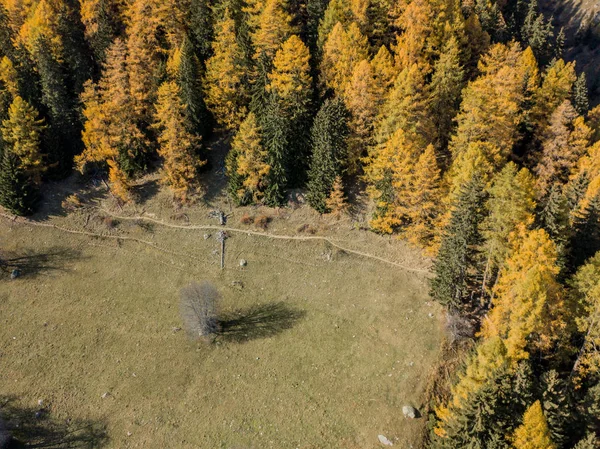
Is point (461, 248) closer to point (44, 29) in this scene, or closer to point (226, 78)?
point (226, 78)

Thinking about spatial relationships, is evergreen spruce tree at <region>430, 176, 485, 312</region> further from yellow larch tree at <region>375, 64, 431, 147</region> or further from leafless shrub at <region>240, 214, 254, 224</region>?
leafless shrub at <region>240, 214, 254, 224</region>

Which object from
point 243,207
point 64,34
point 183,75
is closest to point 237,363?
point 243,207

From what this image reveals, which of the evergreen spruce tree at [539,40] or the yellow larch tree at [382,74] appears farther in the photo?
the evergreen spruce tree at [539,40]

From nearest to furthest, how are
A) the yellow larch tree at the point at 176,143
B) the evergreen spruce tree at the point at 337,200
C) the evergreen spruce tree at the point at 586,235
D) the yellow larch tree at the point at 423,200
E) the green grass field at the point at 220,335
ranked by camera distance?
the green grass field at the point at 220,335, the evergreen spruce tree at the point at 586,235, the yellow larch tree at the point at 423,200, the evergreen spruce tree at the point at 337,200, the yellow larch tree at the point at 176,143

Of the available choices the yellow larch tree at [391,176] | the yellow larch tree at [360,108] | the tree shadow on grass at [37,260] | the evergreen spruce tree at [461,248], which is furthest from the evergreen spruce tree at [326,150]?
the tree shadow on grass at [37,260]

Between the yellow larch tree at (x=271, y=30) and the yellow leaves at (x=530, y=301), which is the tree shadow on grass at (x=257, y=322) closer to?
the yellow leaves at (x=530, y=301)

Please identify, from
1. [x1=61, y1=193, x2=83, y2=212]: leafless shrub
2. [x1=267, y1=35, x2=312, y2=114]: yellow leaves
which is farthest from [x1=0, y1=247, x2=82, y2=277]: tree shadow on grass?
[x1=267, y1=35, x2=312, y2=114]: yellow leaves

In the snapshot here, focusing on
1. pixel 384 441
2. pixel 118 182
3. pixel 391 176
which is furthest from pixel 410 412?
pixel 118 182

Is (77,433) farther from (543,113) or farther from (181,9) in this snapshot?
(543,113)
